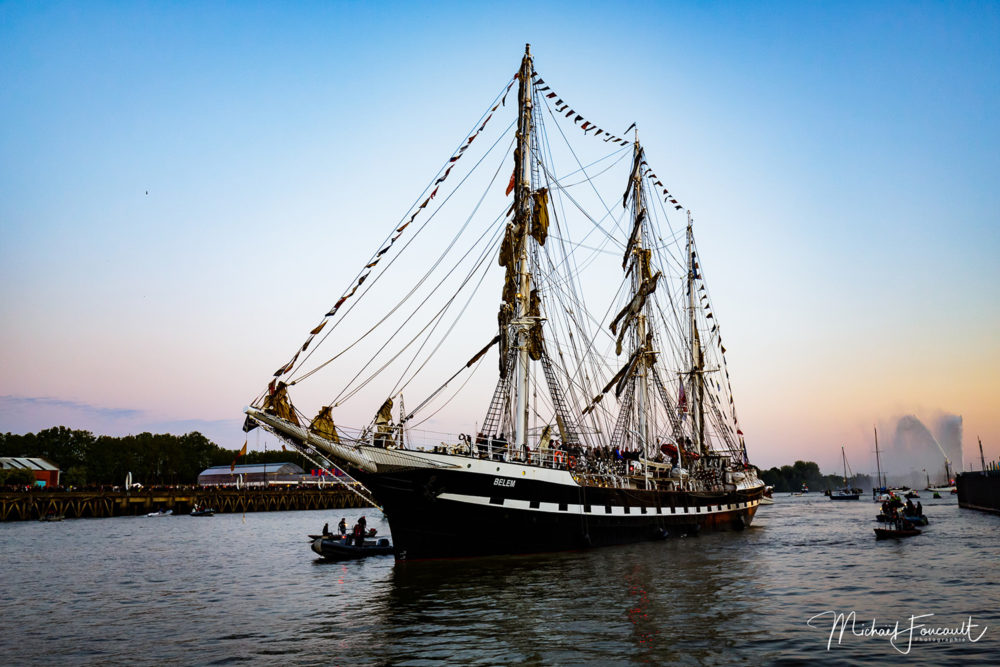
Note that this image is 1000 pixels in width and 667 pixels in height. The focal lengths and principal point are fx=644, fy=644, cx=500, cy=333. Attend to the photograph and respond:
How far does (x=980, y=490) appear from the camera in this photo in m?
71.6

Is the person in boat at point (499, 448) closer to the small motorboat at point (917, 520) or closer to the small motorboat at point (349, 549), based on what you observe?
the small motorboat at point (349, 549)

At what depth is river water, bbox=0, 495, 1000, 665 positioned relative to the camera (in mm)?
16344

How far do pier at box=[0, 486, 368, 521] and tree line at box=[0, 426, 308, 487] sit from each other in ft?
161

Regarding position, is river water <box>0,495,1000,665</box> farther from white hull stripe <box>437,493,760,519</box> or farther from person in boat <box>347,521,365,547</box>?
white hull stripe <box>437,493,760,519</box>

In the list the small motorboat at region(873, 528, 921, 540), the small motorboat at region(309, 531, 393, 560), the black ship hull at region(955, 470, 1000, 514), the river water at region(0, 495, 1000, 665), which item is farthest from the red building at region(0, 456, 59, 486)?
the black ship hull at region(955, 470, 1000, 514)

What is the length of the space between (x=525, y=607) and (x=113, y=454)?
153652mm

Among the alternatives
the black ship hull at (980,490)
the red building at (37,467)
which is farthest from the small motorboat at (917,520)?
the red building at (37,467)

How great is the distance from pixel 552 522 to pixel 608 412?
19681 mm

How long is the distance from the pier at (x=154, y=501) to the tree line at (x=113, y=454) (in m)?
49.0

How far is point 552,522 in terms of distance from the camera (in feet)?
107

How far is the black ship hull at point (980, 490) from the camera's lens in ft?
211

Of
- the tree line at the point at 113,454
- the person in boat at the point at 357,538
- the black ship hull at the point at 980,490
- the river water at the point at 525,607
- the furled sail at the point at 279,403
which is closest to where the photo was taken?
the river water at the point at 525,607

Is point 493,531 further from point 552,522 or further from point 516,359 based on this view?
point 516,359

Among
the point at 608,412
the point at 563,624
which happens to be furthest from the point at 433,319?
the point at 608,412
